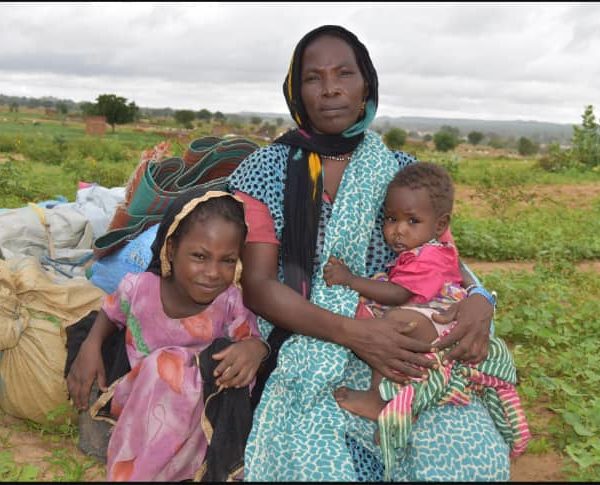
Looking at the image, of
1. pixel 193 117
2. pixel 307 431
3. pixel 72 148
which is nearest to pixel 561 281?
pixel 307 431

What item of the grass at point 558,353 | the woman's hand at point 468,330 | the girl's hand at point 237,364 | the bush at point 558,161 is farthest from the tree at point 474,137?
the girl's hand at point 237,364

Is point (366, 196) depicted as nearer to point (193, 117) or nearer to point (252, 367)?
point (252, 367)

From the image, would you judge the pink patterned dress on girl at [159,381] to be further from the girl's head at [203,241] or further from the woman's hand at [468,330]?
the woman's hand at [468,330]

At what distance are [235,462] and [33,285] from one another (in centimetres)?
126

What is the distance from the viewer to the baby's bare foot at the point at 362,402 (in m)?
2.29

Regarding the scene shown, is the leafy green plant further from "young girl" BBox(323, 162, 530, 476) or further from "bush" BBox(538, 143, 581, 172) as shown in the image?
"bush" BBox(538, 143, 581, 172)

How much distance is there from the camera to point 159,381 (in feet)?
7.38

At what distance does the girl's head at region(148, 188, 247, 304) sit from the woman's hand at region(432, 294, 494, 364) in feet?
2.60

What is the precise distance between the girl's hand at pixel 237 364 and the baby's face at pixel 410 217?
2.36 ft

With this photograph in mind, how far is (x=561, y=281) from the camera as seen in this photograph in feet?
18.0

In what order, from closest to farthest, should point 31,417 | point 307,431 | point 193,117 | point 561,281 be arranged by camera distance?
point 307,431 < point 31,417 < point 561,281 < point 193,117

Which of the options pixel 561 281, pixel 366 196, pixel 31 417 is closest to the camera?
pixel 366 196

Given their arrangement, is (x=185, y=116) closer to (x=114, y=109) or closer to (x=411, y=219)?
(x=114, y=109)

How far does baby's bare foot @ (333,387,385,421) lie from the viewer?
2.29m
